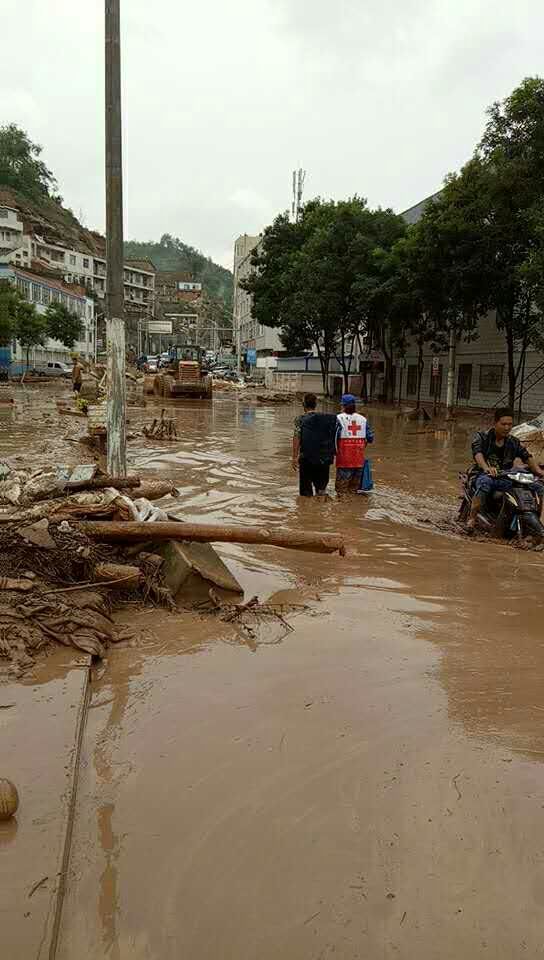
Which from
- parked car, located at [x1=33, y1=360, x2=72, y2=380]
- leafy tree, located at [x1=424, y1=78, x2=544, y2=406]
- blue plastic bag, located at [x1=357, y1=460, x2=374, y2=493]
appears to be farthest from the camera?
parked car, located at [x1=33, y1=360, x2=72, y2=380]

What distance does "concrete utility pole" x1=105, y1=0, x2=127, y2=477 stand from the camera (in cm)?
849

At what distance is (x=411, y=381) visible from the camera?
41.4 meters

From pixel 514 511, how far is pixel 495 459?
2.23ft

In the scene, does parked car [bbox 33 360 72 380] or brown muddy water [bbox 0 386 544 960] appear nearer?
brown muddy water [bbox 0 386 544 960]

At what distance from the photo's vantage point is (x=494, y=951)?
2123 mm

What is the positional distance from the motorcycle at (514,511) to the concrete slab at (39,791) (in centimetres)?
502

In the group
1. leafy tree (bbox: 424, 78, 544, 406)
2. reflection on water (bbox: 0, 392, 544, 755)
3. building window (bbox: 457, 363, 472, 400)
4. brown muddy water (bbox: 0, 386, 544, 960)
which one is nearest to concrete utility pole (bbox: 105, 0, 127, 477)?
reflection on water (bbox: 0, 392, 544, 755)

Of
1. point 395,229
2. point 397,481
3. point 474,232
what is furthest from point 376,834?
point 395,229

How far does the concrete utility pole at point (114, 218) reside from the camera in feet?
27.9

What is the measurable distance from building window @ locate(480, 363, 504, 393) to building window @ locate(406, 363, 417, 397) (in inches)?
358

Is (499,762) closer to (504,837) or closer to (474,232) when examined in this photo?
(504,837)

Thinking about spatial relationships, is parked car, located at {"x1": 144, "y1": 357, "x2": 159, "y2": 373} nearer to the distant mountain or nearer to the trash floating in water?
the trash floating in water

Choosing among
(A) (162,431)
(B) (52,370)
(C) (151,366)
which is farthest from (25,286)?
(A) (162,431)

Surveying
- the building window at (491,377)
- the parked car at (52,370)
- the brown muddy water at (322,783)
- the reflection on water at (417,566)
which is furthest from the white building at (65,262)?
the brown muddy water at (322,783)
